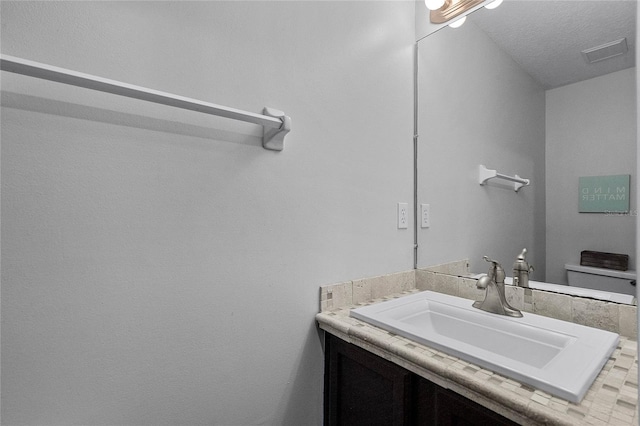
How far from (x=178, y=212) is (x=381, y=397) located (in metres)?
0.77

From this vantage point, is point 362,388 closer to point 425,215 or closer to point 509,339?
point 509,339

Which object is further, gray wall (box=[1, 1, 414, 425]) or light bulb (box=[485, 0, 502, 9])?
light bulb (box=[485, 0, 502, 9])

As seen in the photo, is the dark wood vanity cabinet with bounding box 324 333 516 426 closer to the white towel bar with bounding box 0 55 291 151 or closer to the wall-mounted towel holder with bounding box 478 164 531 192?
the white towel bar with bounding box 0 55 291 151

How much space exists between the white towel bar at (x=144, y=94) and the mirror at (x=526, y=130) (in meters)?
0.79

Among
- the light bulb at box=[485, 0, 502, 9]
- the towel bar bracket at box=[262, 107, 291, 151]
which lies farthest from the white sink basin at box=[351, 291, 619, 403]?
the light bulb at box=[485, 0, 502, 9]

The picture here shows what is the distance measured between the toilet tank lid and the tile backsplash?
93 mm

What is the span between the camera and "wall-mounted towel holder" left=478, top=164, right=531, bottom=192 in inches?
44.3

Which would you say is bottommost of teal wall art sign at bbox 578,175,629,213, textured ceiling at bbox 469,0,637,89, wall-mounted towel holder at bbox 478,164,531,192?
teal wall art sign at bbox 578,175,629,213

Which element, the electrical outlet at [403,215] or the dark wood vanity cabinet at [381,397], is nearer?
the dark wood vanity cabinet at [381,397]

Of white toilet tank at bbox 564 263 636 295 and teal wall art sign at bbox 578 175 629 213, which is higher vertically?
teal wall art sign at bbox 578 175 629 213

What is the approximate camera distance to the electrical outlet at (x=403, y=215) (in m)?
1.32

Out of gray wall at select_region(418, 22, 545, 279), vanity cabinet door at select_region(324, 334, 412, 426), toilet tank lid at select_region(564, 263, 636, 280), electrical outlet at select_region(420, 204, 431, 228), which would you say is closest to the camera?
vanity cabinet door at select_region(324, 334, 412, 426)

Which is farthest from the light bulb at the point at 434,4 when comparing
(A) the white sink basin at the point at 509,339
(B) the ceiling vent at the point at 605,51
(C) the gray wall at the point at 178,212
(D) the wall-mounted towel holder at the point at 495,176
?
(A) the white sink basin at the point at 509,339

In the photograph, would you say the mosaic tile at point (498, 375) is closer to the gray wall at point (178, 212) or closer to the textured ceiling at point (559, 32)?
the gray wall at point (178, 212)
